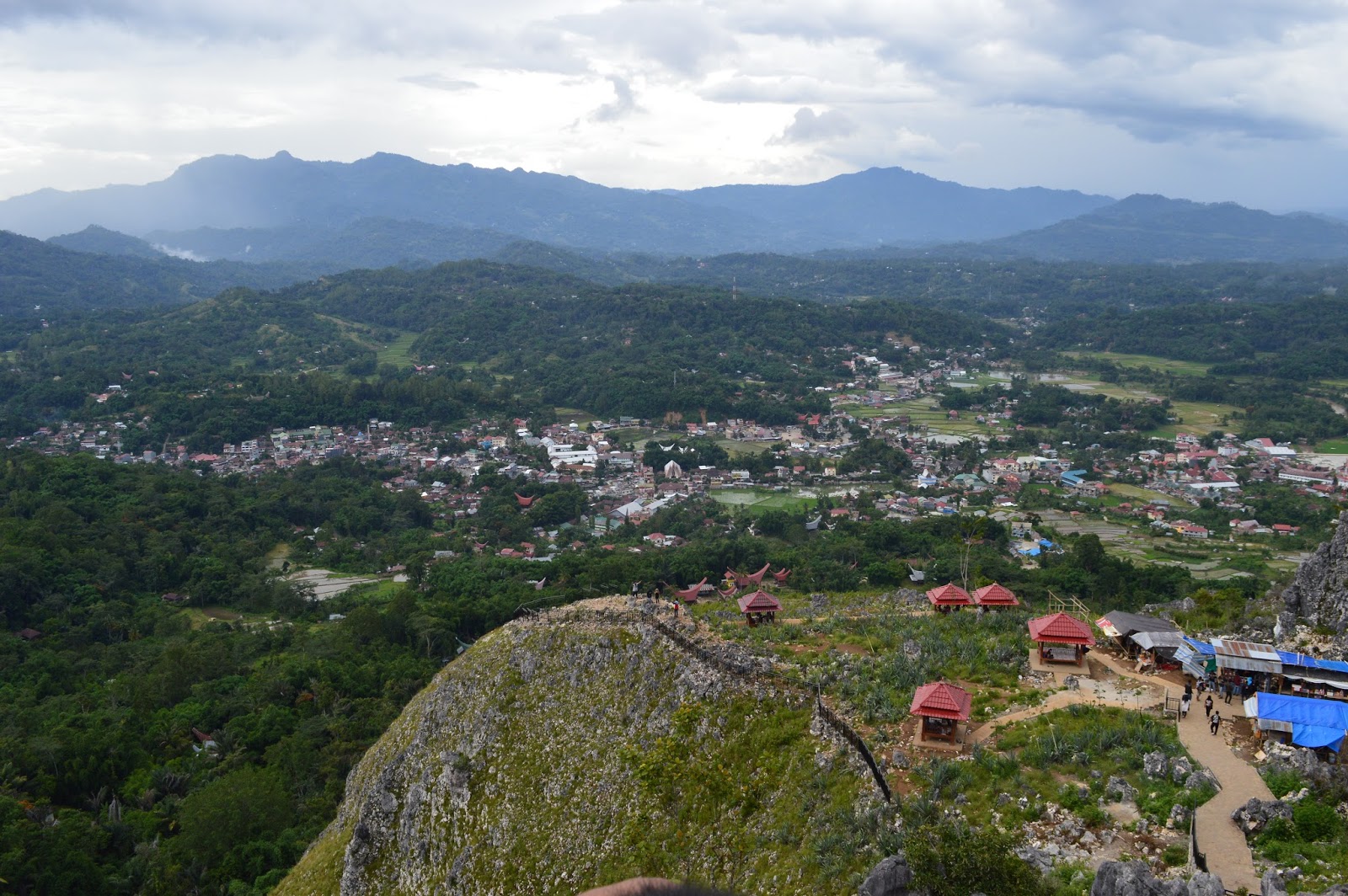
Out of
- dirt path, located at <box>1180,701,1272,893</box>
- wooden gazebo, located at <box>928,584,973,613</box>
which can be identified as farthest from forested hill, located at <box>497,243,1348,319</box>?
dirt path, located at <box>1180,701,1272,893</box>

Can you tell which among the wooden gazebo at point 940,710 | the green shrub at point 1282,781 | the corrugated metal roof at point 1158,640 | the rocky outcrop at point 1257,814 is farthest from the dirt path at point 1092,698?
the rocky outcrop at point 1257,814

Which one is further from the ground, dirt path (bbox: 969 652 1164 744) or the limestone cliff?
dirt path (bbox: 969 652 1164 744)

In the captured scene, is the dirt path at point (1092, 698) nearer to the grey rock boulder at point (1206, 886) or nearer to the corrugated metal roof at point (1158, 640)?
the corrugated metal roof at point (1158, 640)

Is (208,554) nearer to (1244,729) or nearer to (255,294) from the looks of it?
(1244,729)

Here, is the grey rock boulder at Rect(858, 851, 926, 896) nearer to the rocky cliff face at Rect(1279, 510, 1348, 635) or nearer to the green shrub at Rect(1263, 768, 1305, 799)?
the green shrub at Rect(1263, 768, 1305, 799)

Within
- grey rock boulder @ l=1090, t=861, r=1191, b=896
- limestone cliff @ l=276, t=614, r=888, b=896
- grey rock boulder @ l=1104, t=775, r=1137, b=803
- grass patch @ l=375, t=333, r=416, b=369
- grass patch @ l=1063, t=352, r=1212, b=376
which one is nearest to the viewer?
grey rock boulder @ l=1090, t=861, r=1191, b=896
